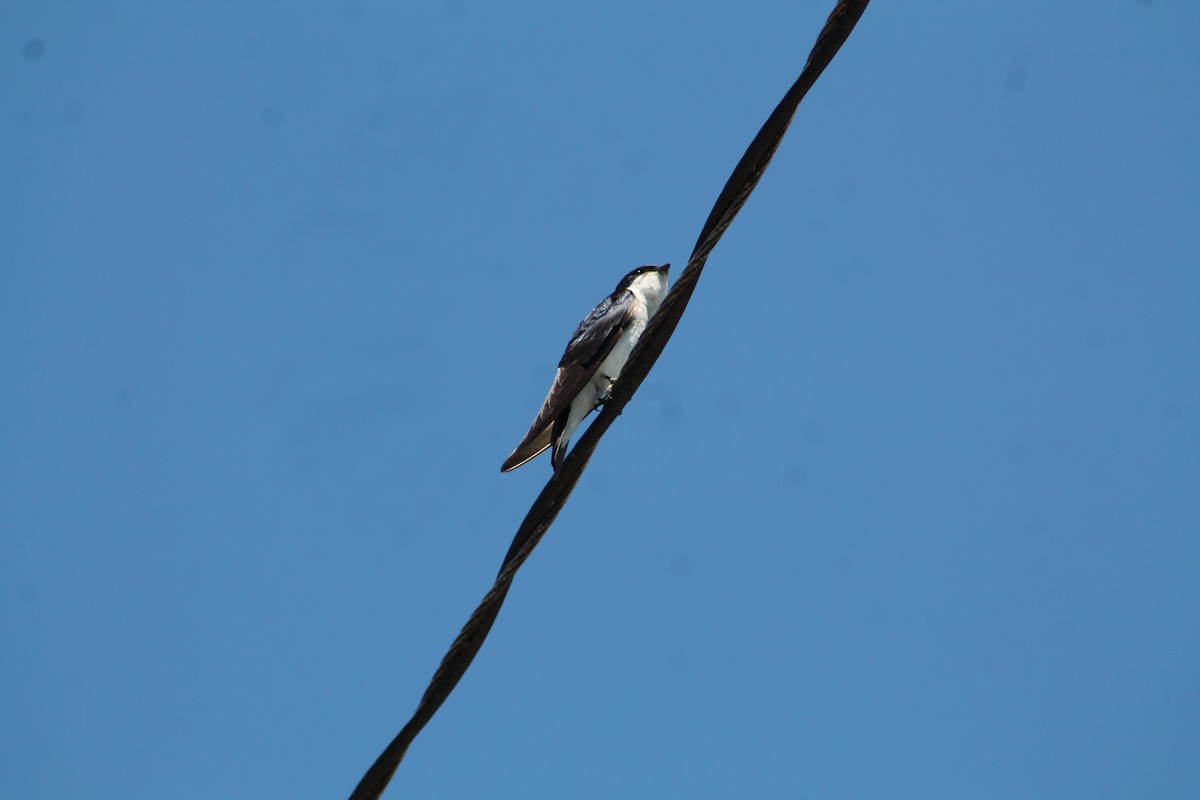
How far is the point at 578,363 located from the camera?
6.70m

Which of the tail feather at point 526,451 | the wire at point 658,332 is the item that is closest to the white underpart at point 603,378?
the tail feather at point 526,451

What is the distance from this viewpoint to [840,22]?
3.99 m

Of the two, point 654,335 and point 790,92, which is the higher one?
point 790,92

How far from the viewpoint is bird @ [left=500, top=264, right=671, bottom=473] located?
6309 millimetres

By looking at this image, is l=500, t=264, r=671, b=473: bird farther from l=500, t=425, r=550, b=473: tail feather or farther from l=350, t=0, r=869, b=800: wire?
l=350, t=0, r=869, b=800: wire

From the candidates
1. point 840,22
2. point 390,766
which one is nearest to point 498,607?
point 390,766

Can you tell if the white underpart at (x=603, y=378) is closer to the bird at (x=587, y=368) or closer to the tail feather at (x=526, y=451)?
the bird at (x=587, y=368)

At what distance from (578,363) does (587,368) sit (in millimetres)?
86

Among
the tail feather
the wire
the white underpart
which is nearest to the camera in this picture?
the wire

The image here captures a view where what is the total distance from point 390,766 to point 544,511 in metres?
0.93

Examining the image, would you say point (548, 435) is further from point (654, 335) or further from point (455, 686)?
point (455, 686)

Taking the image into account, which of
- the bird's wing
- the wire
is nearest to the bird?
the bird's wing

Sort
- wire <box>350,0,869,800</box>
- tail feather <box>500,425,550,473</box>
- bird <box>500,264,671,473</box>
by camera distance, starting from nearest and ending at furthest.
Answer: wire <box>350,0,869,800</box>, tail feather <box>500,425,550,473</box>, bird <box>500,264,671,473</box>

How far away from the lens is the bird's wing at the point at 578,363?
621cm
